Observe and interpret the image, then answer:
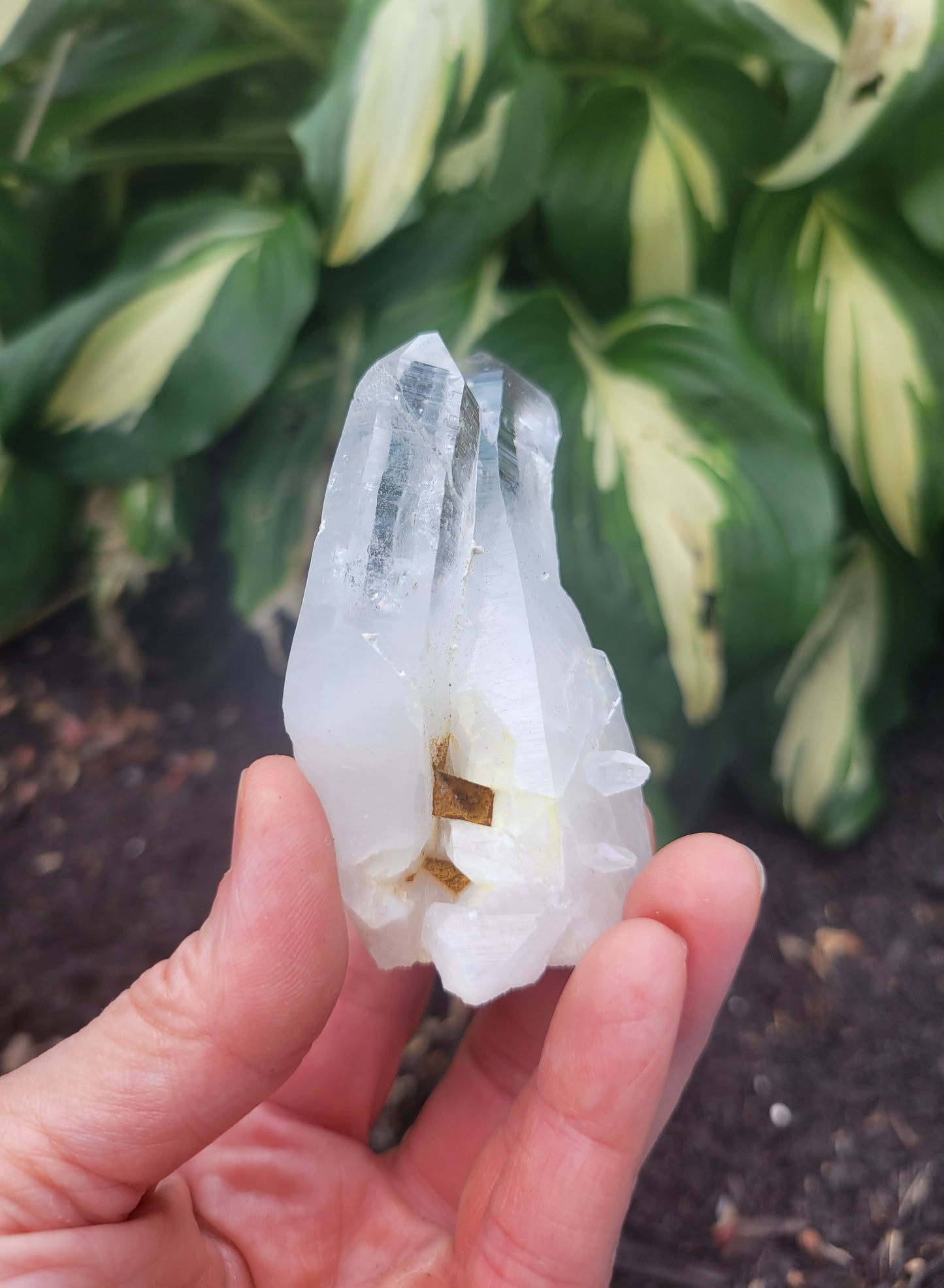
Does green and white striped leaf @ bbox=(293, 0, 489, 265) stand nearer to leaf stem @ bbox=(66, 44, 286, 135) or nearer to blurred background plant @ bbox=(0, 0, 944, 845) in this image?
blurred background plant @ bbox=(0, 0, 944, 845)

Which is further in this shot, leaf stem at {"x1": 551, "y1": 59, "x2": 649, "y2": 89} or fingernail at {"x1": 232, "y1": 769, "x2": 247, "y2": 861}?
leaf stem at {"x1": 551, "y1": 59, "x2": 649, "y2": 89}

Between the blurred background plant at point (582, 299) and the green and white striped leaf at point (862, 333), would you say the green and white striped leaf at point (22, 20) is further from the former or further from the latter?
the green and white striped leaf at point (862, 333)

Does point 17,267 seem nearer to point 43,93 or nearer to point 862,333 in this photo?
point 43,93

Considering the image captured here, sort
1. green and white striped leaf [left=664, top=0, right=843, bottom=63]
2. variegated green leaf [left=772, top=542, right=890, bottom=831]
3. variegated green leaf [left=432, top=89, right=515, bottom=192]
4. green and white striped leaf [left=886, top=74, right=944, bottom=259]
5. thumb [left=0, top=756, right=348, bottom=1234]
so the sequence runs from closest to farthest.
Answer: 1. thumb [left=0, top=756, right=348, bottom=1234]
2. green and white striped leaf [left=664, top=0, right=843, bottom=63]
3. green and white striped leaf [left=886, top=74, right=944, bottom=259]
4. variegated green leaf [left=432, top=89, right=515, bottom=192]
5. variegated green leaf [left=772, top=542, right=890, bottom=831]

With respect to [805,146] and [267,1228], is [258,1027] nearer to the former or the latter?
[267,1228]

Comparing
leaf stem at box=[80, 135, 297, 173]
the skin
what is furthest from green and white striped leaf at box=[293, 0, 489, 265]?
the skin

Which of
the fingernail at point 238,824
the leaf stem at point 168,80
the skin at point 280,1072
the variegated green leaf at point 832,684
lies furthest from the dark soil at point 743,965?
the leaf stem at point 168,80
